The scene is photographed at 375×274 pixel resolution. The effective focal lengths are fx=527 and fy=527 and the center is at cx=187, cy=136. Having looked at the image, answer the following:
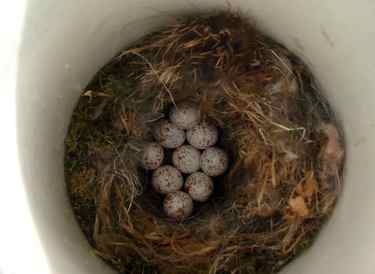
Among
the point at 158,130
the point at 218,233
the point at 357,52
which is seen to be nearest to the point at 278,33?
the point at 357,52

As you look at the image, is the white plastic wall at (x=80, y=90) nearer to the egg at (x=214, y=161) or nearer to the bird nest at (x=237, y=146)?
the bird nest at (x=237, y=146)

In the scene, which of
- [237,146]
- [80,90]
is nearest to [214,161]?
[237,146]

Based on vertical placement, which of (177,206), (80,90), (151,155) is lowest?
(177,206)

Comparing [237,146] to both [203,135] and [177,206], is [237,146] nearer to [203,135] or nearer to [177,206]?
[203,135]

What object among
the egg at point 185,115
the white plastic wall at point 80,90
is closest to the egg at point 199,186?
the egg at point 185,115

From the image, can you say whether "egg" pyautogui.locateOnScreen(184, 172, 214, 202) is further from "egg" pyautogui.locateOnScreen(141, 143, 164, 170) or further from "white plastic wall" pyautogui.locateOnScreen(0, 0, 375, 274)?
"white plastic wall" pyautogui.locateOnScreen(0, 0, 375, 274)

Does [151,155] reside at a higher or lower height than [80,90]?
lower

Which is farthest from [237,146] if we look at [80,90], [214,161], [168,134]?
[80,90]
